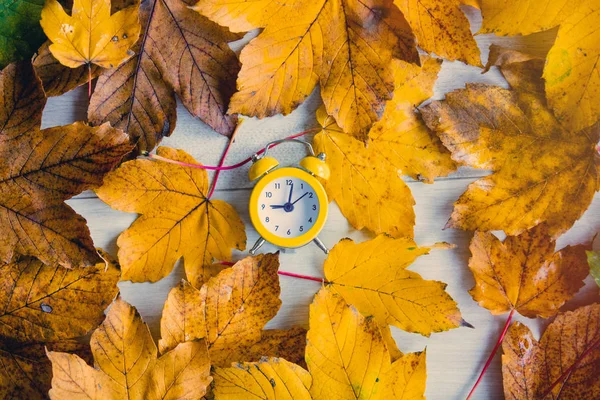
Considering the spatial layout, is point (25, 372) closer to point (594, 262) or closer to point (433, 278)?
point (433, 278)

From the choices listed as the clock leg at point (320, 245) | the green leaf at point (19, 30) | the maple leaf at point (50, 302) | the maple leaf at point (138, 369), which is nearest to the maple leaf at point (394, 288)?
the clock leg at point (320, 245)

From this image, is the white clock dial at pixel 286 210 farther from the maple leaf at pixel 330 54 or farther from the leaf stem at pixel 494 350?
the leaf stem at pixel 494 350

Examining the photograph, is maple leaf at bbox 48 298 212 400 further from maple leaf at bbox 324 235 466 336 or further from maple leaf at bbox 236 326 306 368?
maple leaf at bbox 324 235 466 336

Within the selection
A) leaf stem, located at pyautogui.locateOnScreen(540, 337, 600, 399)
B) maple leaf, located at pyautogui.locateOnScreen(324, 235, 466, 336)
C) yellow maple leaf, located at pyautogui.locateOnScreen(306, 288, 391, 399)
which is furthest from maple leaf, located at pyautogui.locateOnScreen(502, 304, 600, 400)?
yellow maple leaf, located at pyautogui.locateOnScreen(306, 288, 391, 399)

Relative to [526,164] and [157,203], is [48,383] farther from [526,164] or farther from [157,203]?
[526,164]

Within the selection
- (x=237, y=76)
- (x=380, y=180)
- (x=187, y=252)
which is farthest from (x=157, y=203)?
(x=380, y=180)

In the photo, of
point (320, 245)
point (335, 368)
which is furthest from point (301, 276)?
point (335, 368)
